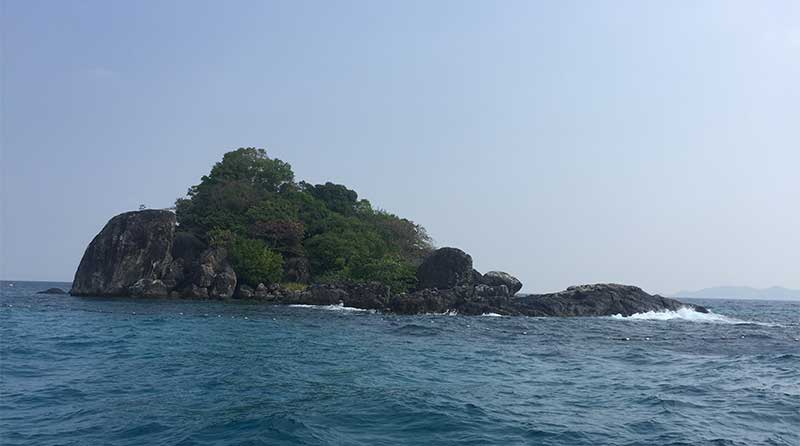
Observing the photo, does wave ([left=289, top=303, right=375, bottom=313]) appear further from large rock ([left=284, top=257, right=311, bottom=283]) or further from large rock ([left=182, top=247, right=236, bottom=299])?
large rock ([left=284, top=257, right=311, bottom=283])

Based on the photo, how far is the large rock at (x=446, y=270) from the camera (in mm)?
52688

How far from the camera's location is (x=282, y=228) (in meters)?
57.3

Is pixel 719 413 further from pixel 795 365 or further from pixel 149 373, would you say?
pixel 149 373

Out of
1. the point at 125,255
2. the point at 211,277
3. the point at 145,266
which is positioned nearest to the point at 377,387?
the point at 211,277

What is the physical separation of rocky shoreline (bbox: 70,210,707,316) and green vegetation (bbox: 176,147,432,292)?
2137 mm

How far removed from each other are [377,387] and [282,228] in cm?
4352

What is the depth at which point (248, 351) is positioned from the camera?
20875 millimetres

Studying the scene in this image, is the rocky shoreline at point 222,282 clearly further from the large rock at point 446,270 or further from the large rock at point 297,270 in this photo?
the large rock at point 297,270

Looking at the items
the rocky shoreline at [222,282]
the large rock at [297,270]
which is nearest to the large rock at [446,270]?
the rocky shoreline at [222,282]

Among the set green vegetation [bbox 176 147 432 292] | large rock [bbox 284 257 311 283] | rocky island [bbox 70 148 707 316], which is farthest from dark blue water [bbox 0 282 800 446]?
large rock [bbox 284 257 311 283]

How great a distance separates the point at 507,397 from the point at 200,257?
4396 centimetres

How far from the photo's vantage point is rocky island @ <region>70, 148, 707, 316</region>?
4706 cm

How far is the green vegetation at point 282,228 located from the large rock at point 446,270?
1.48 metres

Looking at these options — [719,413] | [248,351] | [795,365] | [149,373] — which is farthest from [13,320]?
[795,365]
